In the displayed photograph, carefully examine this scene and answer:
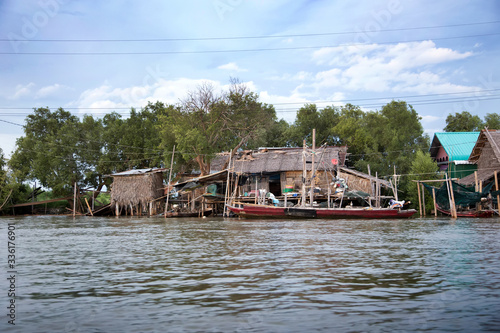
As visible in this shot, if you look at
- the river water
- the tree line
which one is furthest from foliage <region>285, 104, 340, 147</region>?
the river water

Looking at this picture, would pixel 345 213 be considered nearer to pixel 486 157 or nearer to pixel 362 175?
pixel 362 175

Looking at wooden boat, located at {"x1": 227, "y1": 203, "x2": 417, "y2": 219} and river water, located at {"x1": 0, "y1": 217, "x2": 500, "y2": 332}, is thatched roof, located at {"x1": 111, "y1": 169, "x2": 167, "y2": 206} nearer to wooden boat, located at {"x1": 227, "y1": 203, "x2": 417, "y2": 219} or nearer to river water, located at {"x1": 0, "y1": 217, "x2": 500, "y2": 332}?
wooden boat, located at {"x1": 227, "y1": 203, "x2": 417, "y2": 219}

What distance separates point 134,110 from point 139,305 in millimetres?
45437

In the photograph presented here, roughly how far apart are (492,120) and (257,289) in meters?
49.4

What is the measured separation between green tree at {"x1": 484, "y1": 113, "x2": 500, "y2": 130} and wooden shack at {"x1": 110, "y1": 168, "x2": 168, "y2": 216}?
3354 centimetres

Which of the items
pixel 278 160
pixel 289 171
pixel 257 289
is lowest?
pixel 257 289

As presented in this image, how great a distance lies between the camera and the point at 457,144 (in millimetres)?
40625

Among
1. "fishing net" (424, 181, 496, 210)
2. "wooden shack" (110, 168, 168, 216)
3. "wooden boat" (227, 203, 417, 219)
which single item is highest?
"wooden shack" (110, 168, 168, 216)

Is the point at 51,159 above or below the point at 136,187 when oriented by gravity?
above

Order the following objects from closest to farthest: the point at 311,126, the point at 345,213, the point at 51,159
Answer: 1. the point at 345,213
2. the point at 51,159
3. the point at 311,126

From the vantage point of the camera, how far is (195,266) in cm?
976

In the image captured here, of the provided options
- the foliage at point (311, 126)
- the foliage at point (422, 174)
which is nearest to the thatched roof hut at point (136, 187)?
the foliage at point (311, 126)

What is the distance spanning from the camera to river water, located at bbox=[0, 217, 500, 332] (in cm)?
543

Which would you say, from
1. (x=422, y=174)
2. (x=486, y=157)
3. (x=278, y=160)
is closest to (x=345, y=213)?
(x=278, y=160)
